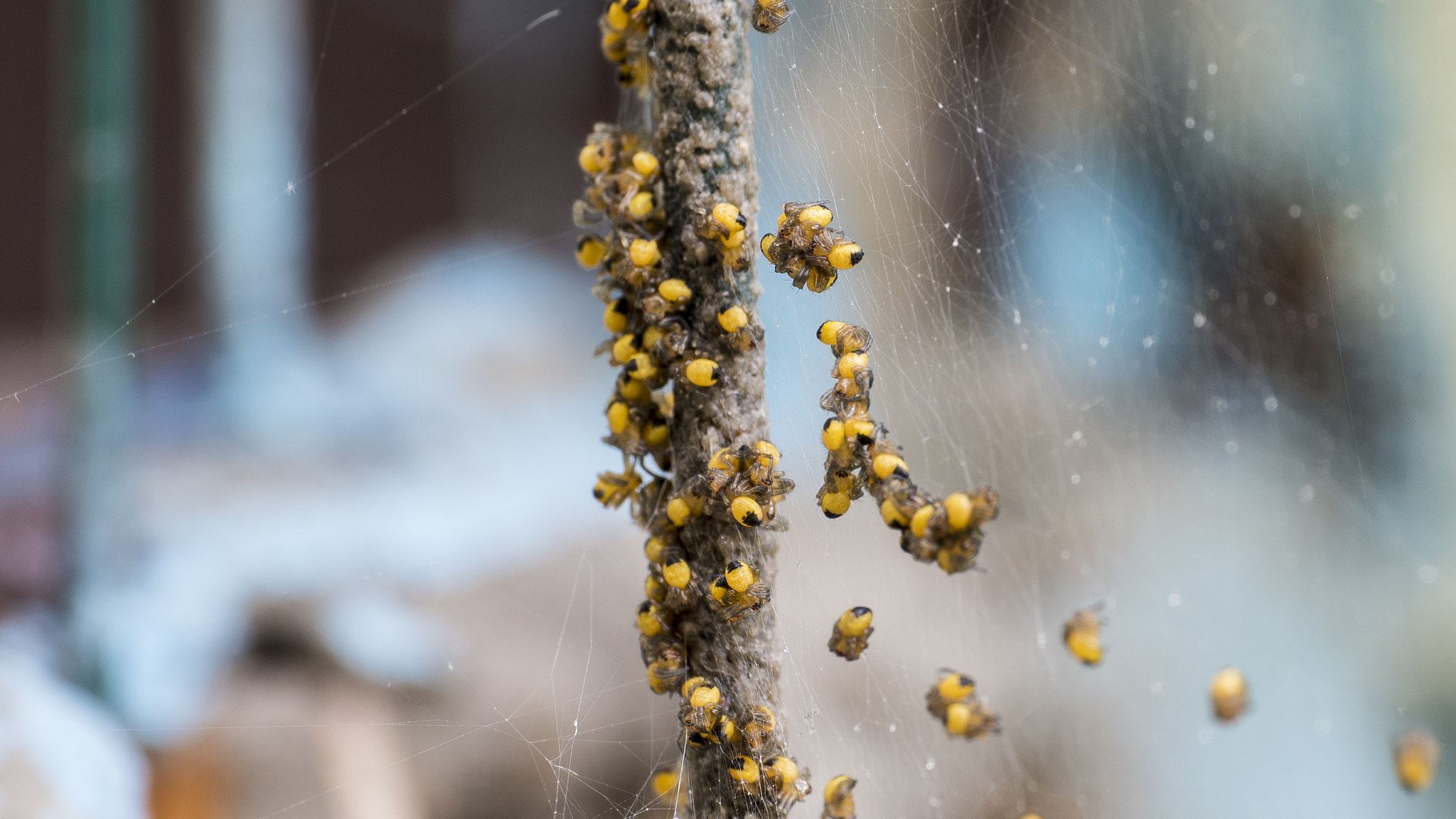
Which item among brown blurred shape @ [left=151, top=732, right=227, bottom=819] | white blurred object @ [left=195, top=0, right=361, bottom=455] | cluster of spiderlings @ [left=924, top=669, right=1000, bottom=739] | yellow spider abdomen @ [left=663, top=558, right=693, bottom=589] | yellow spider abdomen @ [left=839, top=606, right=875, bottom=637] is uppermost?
white blurred object @ [left=195, top=0, right=361, bottom=455]

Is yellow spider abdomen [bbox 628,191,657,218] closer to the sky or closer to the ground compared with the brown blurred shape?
closer to the sky

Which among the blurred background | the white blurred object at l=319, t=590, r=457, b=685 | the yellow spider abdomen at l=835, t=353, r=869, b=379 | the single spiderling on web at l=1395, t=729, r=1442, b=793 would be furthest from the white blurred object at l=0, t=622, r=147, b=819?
the single spiderling on web at l=1395, t=729, r=1442, b=793

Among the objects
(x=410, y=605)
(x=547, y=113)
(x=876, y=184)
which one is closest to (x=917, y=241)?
(x=876, y=184)

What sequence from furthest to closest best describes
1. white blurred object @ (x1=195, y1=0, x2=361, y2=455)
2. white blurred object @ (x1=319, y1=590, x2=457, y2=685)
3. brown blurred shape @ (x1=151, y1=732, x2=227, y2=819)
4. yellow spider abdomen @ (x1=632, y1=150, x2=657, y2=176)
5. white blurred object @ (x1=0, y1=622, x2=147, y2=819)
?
white blurred object @ (x1=195, y1=0, x2=361, y2=455), white blurred object @ (x1=319, y1=590, x2=457, y2=685), brown blurred shape @ (x1=151, y1=732, x2=227, y2=819), white blurred object @ (x1=0, y1=622, x2=147, y2=819), yellow spider abdomen @ (x1=632, y1=150, x2=657, y2=176)

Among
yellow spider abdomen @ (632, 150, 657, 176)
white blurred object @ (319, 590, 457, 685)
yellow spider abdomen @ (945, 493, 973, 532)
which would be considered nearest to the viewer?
yellow spider abdomen @ (945, 493, 973, 532)

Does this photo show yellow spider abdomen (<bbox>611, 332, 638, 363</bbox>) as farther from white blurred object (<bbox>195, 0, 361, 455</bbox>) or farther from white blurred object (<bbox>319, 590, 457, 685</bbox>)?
white blurred object (<bbox>195, 0, 361, 455</bbox>)

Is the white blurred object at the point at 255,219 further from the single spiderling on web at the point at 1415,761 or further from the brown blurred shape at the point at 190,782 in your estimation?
the single spiderling on web at the point at 1415,761

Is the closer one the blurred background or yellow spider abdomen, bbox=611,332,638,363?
yellow spider abdomen, bbox=611,332,638,363

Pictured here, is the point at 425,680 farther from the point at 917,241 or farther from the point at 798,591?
the point at 917,241
